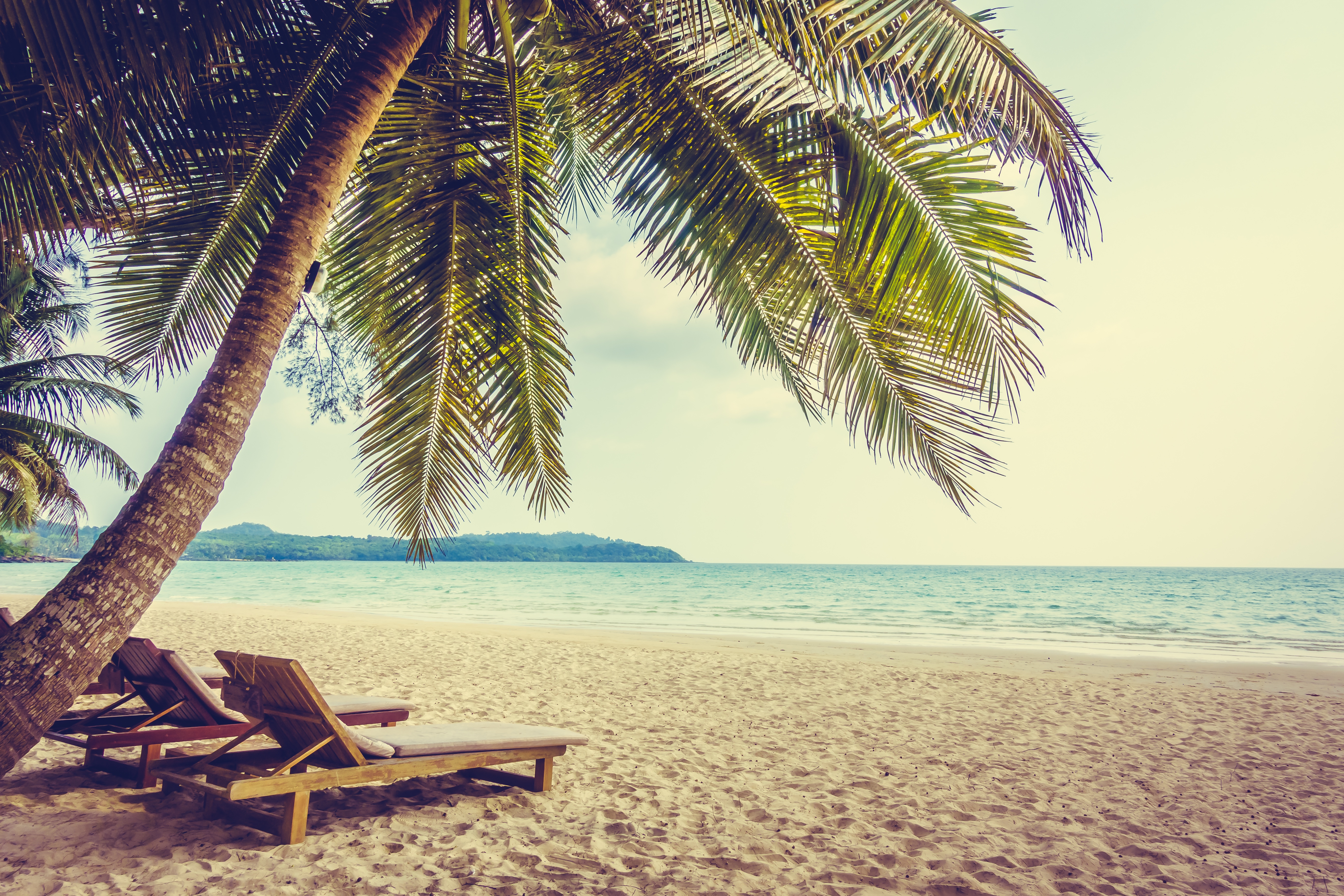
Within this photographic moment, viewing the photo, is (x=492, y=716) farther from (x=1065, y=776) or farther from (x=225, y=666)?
(x=1065, y=776)

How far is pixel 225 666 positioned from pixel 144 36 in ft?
8.25

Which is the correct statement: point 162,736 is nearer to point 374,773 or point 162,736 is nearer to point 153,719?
point 153,719

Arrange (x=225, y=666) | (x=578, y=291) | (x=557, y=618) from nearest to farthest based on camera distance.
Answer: (x=225, y=666) → (x=578, y=291) → (x=557, y=618)

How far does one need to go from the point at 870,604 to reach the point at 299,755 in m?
28.9

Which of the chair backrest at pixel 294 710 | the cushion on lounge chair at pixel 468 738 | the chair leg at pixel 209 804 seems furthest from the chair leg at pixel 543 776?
the chair leg at pixel 209 804

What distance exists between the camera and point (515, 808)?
3.37 meters

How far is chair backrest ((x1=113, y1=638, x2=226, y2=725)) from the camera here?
3.55m

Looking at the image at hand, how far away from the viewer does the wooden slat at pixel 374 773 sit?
8.78 feet

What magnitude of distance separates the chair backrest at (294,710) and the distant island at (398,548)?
72.3 metres

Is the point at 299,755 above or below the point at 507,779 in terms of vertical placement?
above

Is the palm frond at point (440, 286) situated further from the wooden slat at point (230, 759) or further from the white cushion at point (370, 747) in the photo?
the white cushion at point (370, 747)

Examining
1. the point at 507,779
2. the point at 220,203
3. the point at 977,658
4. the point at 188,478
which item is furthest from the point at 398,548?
the point at 188,478

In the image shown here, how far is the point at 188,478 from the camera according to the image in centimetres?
251

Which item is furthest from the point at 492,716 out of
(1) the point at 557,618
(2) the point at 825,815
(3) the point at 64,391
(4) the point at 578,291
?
(1) the point at 557,618
